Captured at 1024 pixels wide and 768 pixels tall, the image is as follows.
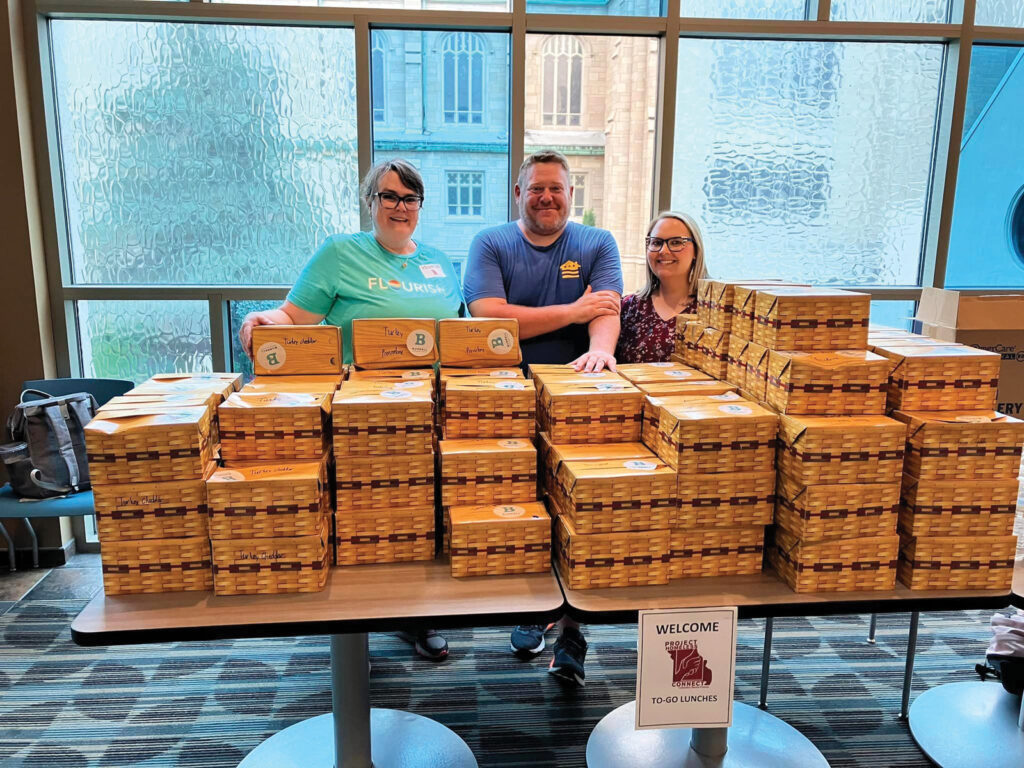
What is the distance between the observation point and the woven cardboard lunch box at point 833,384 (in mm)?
1598

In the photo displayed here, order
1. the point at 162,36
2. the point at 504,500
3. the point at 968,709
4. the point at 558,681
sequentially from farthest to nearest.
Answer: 1. the point at 162,36
2. the point at 558,681
3. the point at 968,709
4. the point at 504,500

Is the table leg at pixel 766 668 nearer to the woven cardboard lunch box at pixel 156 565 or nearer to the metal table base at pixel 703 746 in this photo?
the metal table base at pixel 703 746

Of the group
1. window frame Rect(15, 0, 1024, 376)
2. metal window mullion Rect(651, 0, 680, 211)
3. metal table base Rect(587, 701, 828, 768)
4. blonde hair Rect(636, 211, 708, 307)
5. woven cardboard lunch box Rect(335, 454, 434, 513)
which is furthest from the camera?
metal window mullion Rect(651, 0, 680, 211)

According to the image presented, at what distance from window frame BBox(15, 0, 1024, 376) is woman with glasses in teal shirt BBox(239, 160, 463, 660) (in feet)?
3.03

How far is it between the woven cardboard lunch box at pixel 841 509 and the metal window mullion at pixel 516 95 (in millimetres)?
2223

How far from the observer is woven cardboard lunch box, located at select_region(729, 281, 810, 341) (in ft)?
6.02

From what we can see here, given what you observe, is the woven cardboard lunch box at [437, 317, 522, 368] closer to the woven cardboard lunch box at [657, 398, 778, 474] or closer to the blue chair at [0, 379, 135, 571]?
the woven cardboard lunch box at [657, 398, 778, 474]

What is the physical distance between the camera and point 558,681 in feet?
8.64

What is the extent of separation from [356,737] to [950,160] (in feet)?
11.8

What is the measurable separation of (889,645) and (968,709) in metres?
0.45

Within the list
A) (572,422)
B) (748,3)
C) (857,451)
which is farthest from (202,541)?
(748,3)

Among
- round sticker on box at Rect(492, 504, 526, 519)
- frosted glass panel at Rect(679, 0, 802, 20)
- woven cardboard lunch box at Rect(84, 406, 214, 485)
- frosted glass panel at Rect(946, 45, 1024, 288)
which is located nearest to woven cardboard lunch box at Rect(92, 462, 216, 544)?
woven cardboard lunch box at Rect(84, 406, 214, 485)

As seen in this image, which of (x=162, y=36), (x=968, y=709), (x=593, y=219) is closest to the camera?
(x=968, y=709)

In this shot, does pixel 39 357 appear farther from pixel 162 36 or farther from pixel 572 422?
pixel 572 422
